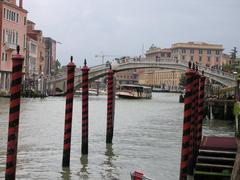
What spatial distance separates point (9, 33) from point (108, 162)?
2986 cm

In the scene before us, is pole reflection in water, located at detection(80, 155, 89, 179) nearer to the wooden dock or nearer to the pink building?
the wooden dock

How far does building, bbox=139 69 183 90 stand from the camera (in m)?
96.5

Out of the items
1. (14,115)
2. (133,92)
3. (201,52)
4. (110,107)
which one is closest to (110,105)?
(110,107)

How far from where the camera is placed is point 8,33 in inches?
1470

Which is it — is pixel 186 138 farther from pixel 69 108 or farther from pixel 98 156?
pixel 98 156

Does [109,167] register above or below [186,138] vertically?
below

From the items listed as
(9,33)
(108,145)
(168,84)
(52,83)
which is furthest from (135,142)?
(168,84)

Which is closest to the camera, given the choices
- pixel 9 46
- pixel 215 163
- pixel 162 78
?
pixel 215 163

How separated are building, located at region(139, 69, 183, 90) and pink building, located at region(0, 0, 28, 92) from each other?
55793 mm

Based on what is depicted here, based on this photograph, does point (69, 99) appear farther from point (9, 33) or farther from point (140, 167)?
point (9, 33)

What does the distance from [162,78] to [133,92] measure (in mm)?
53920

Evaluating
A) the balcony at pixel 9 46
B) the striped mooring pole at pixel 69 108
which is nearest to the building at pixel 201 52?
the balcony at pixel 9 46

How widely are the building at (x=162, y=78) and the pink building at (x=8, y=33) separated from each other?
55.8 metres

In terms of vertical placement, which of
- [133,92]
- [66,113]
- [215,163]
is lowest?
A: [215,163]
